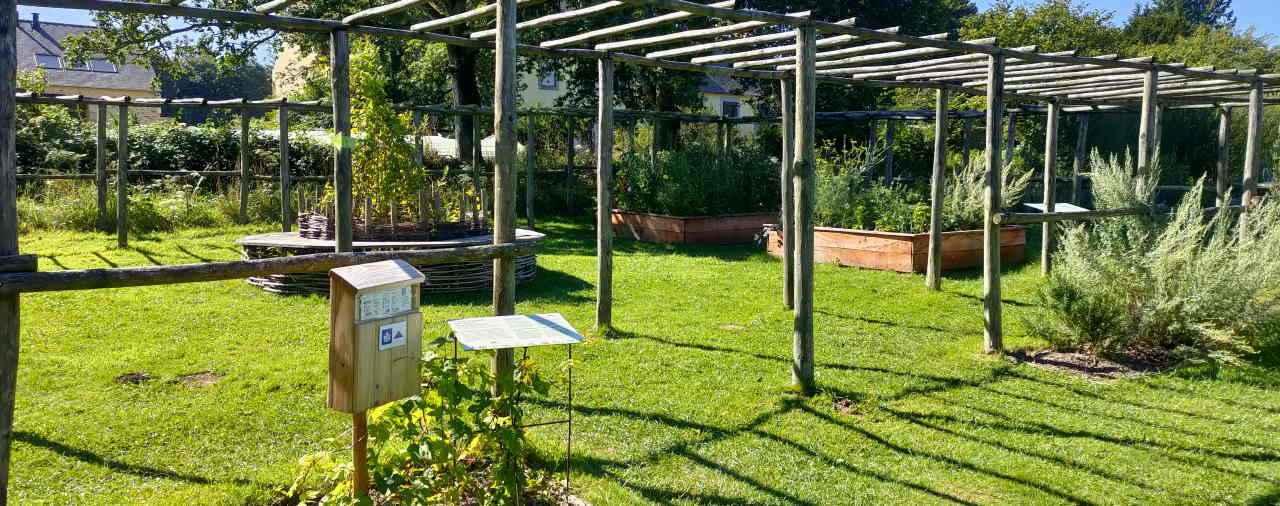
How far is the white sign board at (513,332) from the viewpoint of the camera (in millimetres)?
3709

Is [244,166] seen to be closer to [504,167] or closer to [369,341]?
[504,167]

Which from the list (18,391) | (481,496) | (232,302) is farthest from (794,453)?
(232,302)

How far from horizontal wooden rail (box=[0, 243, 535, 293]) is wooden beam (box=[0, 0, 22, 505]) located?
12 cm

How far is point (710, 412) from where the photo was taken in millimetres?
5570

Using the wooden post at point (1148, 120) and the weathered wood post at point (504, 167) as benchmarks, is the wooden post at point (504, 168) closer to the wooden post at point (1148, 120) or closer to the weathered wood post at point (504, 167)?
the weathered wood post at point (504, 167)

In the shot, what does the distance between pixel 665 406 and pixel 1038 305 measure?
517 cm

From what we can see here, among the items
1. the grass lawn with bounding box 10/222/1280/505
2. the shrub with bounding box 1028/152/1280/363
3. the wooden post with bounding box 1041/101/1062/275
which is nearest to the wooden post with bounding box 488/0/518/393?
the grass lawn with bounding box 10/222/1280/505

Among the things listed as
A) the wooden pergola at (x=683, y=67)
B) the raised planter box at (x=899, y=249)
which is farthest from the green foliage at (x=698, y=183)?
the wooden pergola at (x=683, y=67)

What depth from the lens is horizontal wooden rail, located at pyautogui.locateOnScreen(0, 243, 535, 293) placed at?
11.1ft

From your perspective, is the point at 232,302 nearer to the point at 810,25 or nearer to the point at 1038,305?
the point at 810,25

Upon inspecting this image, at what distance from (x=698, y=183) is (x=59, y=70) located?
118ft

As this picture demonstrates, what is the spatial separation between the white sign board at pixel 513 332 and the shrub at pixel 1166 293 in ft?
16.0

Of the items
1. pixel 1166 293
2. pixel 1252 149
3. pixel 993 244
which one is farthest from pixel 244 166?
pixel 1252 149

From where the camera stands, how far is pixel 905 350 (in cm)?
730
